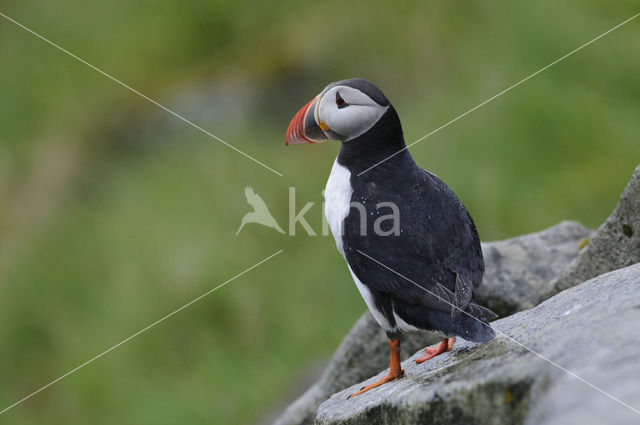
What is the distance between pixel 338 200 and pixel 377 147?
0.32 metres

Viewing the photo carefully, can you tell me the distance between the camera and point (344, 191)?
3504mm

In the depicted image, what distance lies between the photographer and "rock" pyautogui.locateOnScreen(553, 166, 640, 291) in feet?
11.9

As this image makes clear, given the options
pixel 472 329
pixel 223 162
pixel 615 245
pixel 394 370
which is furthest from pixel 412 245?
pixel 223 162

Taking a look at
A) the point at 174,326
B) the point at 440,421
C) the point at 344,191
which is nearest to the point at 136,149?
the point at 174,326

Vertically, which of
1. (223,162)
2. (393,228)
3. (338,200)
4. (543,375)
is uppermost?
(223,162)

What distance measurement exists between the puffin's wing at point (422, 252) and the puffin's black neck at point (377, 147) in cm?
19

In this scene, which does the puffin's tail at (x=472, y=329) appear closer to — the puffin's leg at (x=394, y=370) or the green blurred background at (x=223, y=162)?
the puffin's leg at (x=394, y=370)

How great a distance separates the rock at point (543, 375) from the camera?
2037 millimetres

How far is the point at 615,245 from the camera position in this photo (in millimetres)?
3814

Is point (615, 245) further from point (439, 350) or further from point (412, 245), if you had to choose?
point (412, 245)

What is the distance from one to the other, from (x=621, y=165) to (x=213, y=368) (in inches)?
147

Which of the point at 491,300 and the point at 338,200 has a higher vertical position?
the point at 338,200

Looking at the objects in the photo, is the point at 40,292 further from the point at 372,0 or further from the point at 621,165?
the point at 621,165

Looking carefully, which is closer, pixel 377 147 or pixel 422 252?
pixel 422 252
